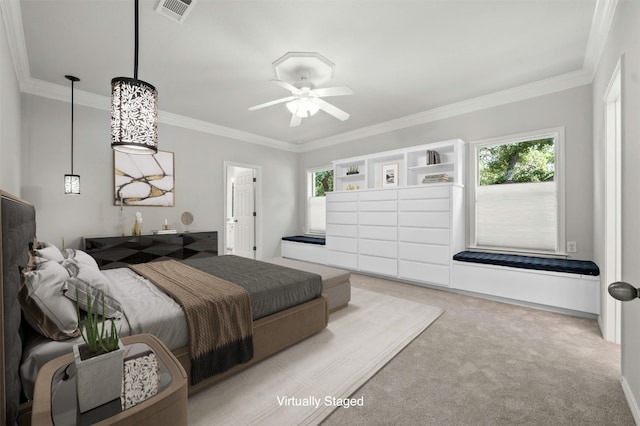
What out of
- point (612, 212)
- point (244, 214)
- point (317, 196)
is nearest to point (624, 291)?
point (612, 212)

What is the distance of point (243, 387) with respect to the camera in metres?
1.83

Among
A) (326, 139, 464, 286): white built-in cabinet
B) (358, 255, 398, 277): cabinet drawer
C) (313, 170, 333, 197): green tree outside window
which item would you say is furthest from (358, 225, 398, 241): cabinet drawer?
(313, 170, 333, 197): green tree outside window

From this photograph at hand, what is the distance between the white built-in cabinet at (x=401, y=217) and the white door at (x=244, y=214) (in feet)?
6.00

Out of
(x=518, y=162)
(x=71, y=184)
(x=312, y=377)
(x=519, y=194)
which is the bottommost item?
(x=312, y=377)

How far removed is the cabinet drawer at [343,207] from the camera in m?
5.07

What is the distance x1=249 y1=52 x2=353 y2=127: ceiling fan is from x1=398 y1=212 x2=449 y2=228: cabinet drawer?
1.99 metres

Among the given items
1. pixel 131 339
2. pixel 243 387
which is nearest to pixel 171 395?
pixel 131 339

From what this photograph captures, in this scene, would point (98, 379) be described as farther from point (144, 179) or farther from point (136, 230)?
point (144, 179)

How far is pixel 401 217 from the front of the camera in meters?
4.38

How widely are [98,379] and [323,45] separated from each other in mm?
2968

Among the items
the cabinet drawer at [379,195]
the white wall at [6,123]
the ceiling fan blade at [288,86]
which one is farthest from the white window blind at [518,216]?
the white wall at [6,123]

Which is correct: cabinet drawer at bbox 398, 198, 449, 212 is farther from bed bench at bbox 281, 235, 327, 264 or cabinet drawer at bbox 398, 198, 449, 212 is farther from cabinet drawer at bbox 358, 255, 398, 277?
bed bench at bbox 281, 235, 327, 264

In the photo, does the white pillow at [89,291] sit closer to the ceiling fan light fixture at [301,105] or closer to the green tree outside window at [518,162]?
the ceiling fan light fixture at [301,105]

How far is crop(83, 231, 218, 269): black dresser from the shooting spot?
3.68 meters
